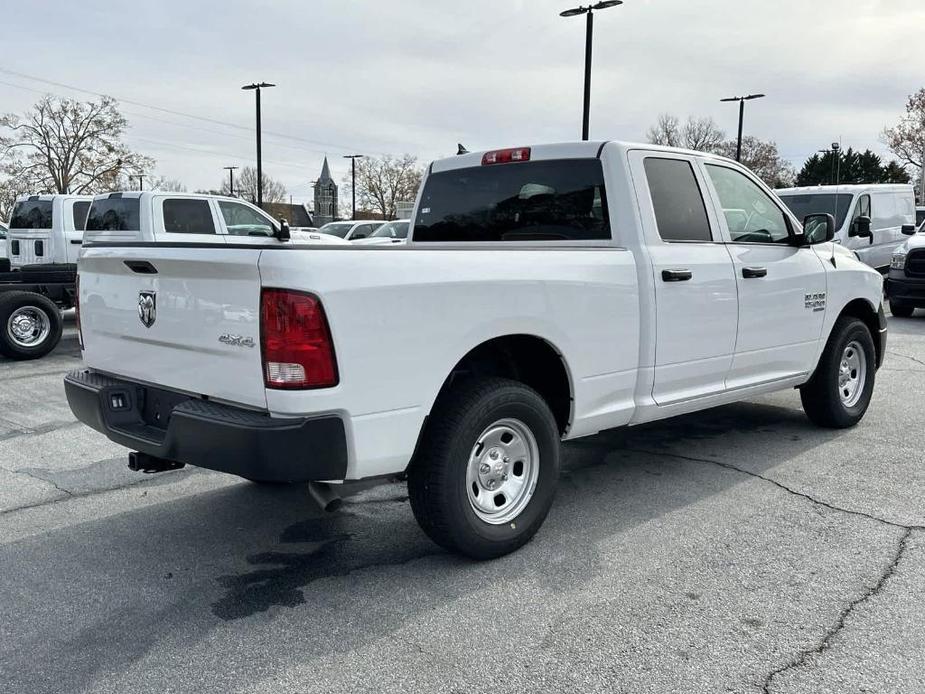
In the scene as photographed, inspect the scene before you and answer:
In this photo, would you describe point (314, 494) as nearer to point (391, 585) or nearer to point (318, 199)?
point (391, 585)

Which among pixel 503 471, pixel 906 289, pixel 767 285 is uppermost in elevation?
pixel 767 285

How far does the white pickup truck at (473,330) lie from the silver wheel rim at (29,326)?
250 inches

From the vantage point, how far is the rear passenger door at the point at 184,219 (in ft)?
40.2

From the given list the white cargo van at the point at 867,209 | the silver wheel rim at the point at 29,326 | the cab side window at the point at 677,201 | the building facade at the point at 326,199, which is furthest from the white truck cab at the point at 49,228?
the building facade at the point at 326,199

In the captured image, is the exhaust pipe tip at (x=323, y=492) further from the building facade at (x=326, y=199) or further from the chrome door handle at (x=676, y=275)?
the building facade at (x=326, y=199)

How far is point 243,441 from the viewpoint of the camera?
3.14 m

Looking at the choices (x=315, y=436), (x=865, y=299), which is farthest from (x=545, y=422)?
(x=865, y=299)

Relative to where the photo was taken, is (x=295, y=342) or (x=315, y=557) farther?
(x=315, y=557)

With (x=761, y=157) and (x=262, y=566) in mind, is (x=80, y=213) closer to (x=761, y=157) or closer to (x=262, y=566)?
(x=262, y=566)

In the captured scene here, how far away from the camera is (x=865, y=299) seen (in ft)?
20.2

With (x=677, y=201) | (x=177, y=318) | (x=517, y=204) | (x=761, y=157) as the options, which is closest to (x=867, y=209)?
(x=677, y=201)

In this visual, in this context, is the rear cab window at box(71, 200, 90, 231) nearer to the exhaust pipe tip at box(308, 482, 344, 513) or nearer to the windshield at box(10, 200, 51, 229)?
the windshield at box(10, 200, 51, 229)

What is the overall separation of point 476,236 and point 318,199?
9151cm

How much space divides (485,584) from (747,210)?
3.05 meters
